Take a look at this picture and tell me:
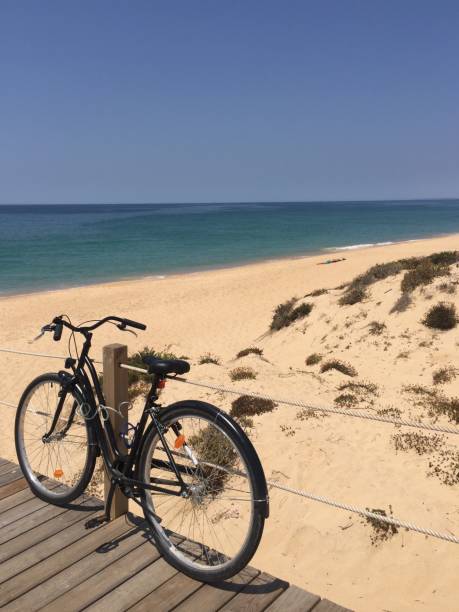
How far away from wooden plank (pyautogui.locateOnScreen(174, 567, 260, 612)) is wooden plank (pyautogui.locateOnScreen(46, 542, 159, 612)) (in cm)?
46

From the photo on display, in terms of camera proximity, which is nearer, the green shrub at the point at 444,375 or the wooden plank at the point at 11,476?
the wooden plank at the point at 11,476

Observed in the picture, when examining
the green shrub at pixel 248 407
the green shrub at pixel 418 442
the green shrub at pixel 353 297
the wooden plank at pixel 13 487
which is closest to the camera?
the wooden plank at pixel 13 487

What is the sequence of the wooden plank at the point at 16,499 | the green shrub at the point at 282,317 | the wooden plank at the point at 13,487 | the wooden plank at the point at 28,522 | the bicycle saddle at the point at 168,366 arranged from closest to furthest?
the bicycle saddle at the point at 168,366 → the wooden plank at the point at 28,522 → the wooden plank at the point at 16,499 → the wooden plank at the point at 13,487 → the green shrub at the point at 282,317

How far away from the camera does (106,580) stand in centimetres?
330

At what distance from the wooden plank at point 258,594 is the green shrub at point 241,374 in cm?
682

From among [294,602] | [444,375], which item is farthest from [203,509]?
[444,375]

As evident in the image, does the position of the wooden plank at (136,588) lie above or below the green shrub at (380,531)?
above

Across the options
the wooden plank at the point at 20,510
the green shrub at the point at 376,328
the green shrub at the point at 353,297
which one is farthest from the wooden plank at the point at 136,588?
the green shrub at the point at 353,297

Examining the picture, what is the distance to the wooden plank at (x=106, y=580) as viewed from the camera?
3107 millimetres

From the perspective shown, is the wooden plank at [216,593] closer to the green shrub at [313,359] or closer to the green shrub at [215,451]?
the green shrub at [215,451]

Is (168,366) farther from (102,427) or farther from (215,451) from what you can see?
(215,451)

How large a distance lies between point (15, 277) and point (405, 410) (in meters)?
→ 31.7

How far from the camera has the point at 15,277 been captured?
34.7 meters

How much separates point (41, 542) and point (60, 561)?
12.5 inches
